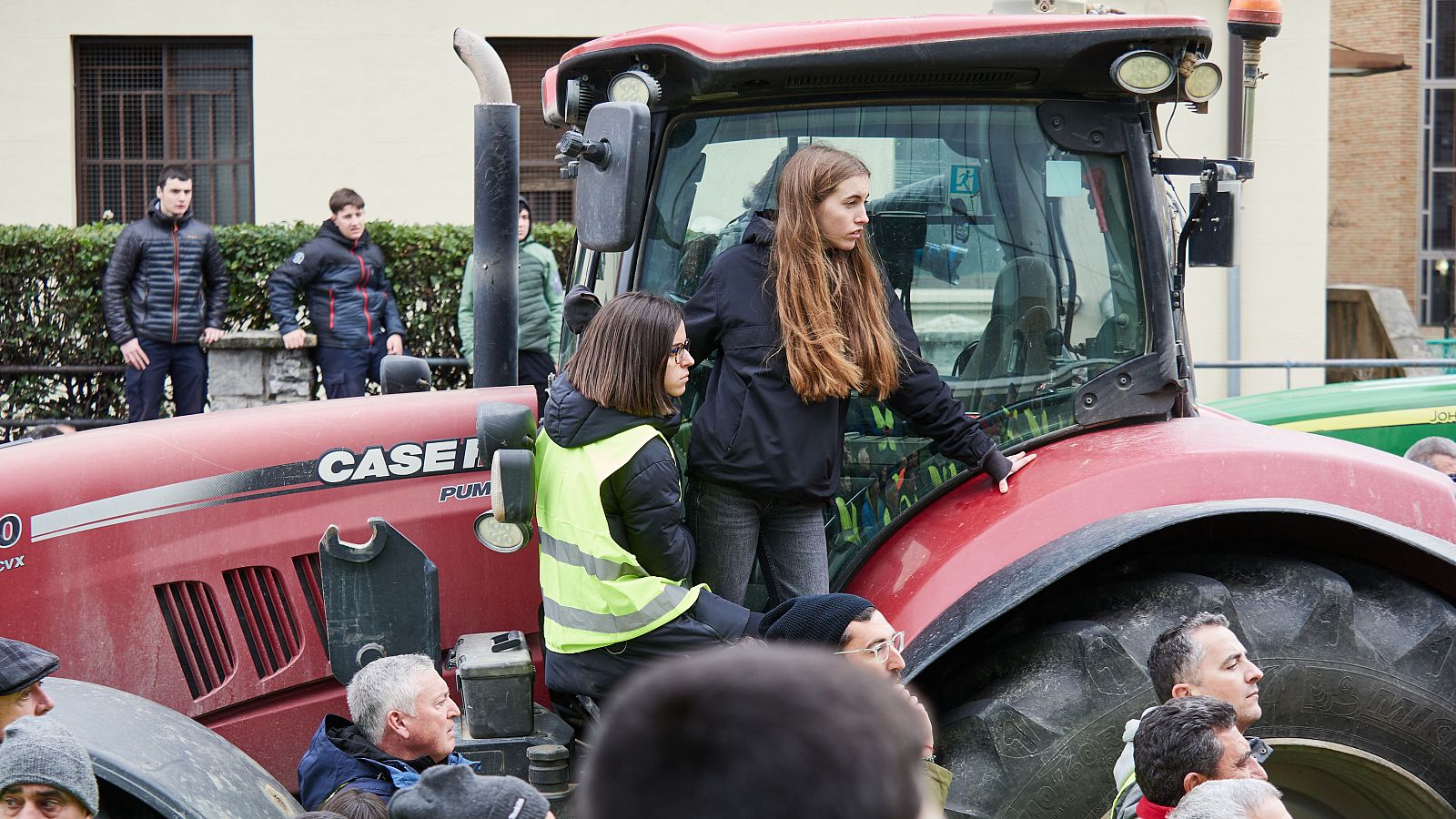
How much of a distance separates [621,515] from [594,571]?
0.46 ft

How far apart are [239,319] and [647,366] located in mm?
7826

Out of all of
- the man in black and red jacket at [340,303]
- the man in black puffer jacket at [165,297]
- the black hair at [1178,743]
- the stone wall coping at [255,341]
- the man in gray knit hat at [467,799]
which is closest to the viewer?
the man in gray knit hat at [467,799]

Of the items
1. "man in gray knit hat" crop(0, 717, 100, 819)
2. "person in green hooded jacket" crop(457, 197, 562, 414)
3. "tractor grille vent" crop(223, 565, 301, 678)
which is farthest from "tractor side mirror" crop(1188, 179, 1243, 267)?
"person in green hooded jacket" crop(457, 197, 562, 414)

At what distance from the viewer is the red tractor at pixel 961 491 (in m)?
3.32

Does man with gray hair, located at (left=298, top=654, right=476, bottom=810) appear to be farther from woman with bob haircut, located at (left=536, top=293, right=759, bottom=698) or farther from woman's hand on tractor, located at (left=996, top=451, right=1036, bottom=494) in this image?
woman's hand on tractor, located at (left=996, top=451, right=1036, bottom=494)

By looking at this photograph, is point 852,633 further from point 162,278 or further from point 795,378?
point 162,278

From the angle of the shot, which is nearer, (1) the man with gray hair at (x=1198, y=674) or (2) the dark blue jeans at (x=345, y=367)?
(1) the man with gray hair at (x=1198, y=674)

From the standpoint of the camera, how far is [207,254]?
9477 mm

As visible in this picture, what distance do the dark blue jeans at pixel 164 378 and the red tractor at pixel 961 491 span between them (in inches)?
242

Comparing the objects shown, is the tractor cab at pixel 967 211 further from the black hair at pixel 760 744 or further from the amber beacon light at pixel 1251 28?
the black hair at pixel 760 744

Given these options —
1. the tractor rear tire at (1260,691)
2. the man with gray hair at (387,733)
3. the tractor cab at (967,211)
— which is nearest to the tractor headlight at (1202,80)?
the tractor cab at (967,211)

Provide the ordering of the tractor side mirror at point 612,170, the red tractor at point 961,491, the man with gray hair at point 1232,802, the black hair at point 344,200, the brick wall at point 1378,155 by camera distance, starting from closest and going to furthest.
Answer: the man with gray hair at point 1232,802, the tractor side mirror at point 612,170, the red tractor at point 961,491, the black hair at point 344,200, the brick wall at point 1378,155

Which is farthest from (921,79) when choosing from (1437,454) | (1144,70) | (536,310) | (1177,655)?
(536,310)

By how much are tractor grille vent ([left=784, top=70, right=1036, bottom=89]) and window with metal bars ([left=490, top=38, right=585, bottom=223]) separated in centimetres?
959
